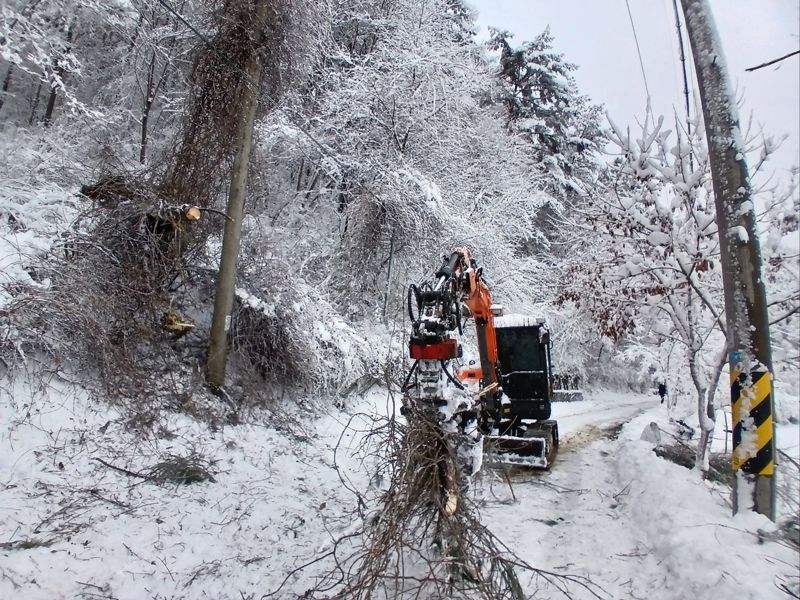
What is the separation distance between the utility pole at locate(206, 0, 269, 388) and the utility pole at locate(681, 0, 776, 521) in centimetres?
581

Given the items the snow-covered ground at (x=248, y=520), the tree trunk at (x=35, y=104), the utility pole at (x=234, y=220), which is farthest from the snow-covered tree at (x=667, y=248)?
the tree trunk at (x=35, y=104)

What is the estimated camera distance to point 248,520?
4.84m

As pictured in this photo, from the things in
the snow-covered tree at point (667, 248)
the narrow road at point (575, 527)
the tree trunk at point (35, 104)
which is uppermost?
the tree trunk at point (35, 104)

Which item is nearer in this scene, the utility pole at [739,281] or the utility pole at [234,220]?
the utility pole at [739,281]

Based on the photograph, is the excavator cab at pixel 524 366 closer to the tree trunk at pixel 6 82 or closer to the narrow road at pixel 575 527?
the narrow road at pixel 575 527

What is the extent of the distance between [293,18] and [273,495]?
Answer: 7.10 meters

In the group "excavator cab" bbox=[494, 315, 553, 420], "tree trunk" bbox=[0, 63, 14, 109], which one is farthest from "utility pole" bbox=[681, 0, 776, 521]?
"tree trunk" bbox=[0, 63, 14, 109]

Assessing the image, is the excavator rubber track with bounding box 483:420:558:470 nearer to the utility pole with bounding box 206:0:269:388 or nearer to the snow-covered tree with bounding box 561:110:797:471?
the snow-covered tree with bounding box 561:110:797:471

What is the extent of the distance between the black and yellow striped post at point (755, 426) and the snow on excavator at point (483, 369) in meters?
1.99

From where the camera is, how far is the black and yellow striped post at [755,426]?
12.5ft

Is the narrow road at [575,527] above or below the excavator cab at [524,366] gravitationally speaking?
below

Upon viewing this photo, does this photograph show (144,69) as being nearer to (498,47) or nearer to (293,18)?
(293,18)

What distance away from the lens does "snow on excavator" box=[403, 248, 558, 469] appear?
4.02 metres

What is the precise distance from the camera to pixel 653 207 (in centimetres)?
610
